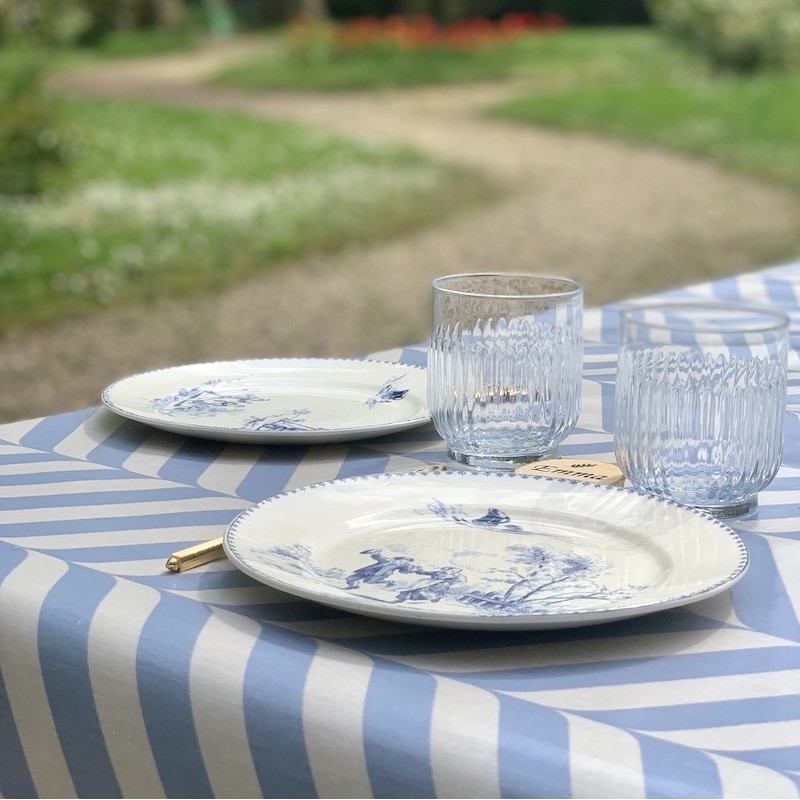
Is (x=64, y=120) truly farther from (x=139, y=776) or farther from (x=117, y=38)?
(x=117, y=38)

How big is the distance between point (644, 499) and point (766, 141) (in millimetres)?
10958

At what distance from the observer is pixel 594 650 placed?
2.40ft

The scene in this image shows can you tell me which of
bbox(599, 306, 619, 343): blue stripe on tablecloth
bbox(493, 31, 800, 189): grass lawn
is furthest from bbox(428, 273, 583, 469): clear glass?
bbox(493, 31, 800, 189): grass lawn

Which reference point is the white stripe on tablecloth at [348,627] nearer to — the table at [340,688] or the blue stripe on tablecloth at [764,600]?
the table at [340,688]

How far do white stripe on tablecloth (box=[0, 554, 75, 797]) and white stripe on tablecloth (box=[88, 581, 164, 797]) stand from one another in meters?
0.05

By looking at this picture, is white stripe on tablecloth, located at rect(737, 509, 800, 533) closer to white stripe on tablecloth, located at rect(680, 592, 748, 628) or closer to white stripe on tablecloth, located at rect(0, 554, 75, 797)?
white stripe on tablecloth, located at rect(680, 592, 748, 628)

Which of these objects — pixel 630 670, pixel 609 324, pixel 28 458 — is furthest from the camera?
pixel 609 324

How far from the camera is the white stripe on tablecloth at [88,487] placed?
40.1 inches

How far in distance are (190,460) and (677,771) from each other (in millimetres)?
593

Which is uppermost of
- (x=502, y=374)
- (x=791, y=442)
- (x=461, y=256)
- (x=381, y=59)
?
(x=502, y=374)

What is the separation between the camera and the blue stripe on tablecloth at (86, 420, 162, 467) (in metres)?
1.11

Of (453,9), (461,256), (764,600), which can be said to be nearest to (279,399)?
(764,600)

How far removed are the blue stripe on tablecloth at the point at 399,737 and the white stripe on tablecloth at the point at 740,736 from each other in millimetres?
111

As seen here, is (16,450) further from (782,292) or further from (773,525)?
(782,292)
